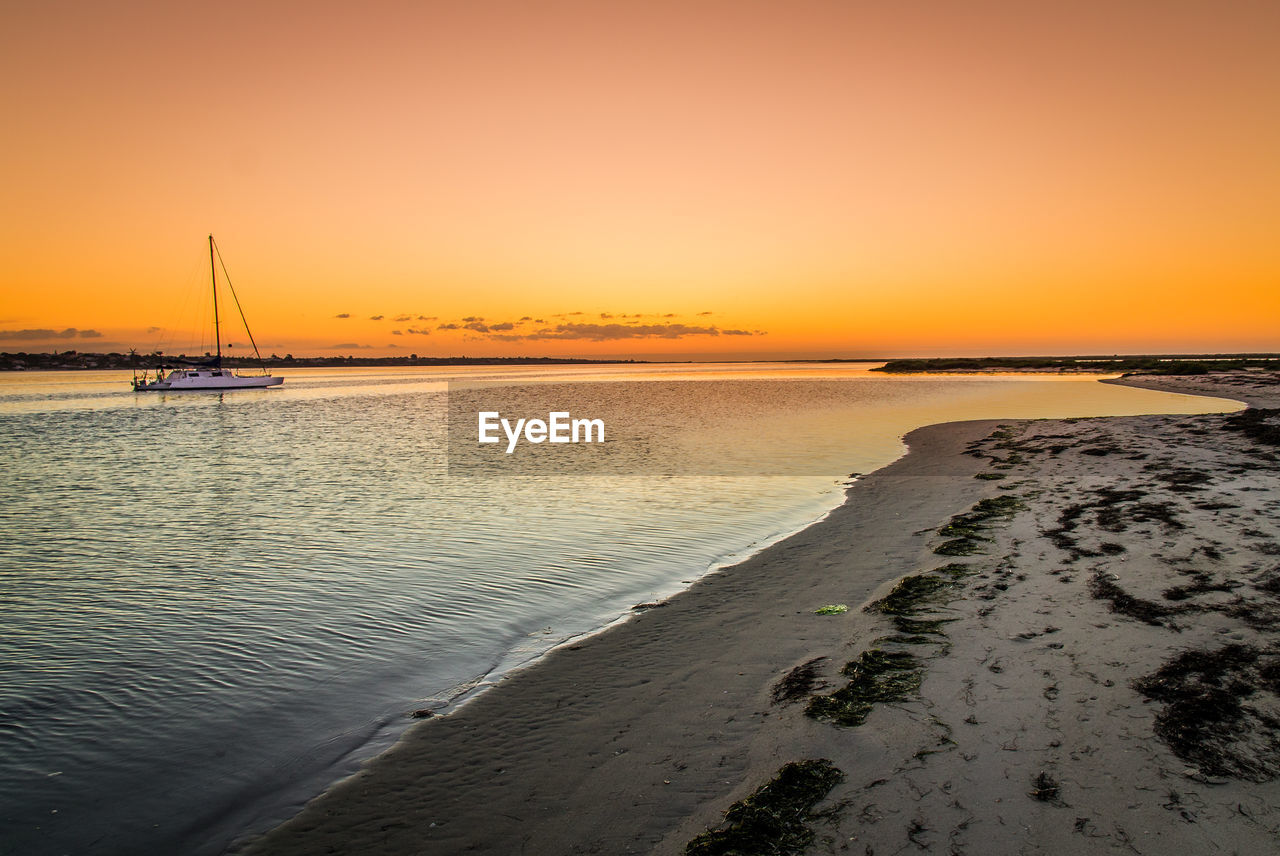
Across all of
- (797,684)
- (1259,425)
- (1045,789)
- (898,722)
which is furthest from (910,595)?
(1259,425)

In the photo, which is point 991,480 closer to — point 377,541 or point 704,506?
point 704,506

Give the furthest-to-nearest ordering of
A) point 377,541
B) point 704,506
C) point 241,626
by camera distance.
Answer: point 704,506 → point 377,541 → point 241,626

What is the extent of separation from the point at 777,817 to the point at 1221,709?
3948mm

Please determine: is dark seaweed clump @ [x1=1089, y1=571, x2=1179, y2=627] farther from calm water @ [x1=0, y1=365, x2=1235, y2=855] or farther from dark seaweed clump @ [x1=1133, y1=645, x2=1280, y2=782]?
calm water @ [x1=0, y1=365, x2=1235, y2=855]

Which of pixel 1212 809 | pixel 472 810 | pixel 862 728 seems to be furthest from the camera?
pixel 862 728

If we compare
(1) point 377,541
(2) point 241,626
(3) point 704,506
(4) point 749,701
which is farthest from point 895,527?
(2) point 241,626

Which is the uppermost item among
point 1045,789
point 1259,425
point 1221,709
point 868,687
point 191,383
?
point 191,383

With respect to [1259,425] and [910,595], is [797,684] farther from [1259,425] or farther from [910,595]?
[1259,425]

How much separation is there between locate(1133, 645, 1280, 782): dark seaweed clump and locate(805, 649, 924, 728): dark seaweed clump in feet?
6.62

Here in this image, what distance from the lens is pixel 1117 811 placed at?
4.65 metres

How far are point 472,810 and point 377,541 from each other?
10.6m

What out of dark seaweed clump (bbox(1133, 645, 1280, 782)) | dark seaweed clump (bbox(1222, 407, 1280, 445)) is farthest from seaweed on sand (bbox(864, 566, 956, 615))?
dark seaweed clump (bbox(1222, 407, 1280, 445))

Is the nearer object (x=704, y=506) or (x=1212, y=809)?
(x=1212, y=809)

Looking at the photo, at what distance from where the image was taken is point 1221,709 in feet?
18.4
